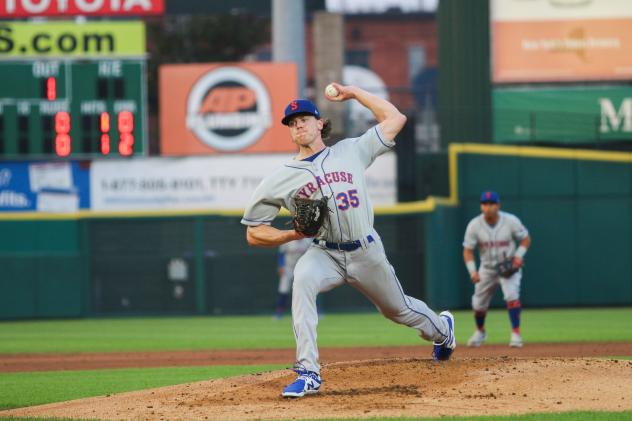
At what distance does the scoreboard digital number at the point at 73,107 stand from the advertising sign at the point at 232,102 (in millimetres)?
2093

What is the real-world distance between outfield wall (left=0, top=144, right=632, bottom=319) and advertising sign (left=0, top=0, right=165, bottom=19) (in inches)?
154

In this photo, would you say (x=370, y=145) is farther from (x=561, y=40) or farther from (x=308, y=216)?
(x=561, y=40)

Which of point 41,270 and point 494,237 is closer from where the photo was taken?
point 494,237

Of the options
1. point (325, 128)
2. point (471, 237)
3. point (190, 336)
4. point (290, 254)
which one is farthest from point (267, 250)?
point (325, 128)

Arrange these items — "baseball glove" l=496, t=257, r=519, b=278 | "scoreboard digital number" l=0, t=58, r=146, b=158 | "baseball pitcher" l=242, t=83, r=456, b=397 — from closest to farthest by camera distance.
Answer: "baseball pitcher" l=242, t=83, r=456, b=397 → "baseball glove" l=496, t=257, r=519, b=278 → "scoreboard digital number" l=0, t=58, r=146, b=158

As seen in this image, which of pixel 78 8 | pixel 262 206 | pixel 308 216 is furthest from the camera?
pixel 78 8

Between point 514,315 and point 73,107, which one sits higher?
point 73,107

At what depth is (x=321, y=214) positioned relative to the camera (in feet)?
24.4

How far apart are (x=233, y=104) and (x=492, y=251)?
11.4 m

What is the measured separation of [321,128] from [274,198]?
56 centimetres

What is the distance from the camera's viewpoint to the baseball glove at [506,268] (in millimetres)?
13211

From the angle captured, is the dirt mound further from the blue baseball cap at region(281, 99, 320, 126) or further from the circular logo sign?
the circular logo sign

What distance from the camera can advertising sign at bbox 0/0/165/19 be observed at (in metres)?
22.5

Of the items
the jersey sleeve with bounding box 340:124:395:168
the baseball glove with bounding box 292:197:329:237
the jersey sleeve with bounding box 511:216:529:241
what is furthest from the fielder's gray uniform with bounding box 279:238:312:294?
the baseball glove with bounding box 292:197:329:237
